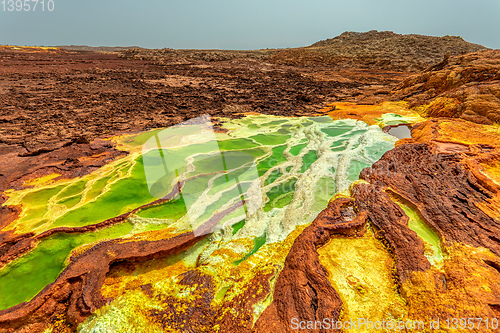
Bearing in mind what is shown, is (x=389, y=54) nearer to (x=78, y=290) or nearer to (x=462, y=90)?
(x=462, y=90)

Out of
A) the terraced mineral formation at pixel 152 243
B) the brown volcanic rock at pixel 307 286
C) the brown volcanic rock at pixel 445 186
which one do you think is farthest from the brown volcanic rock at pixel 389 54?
the brown volcanic rock at pixel 307 286

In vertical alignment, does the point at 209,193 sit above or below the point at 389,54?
below

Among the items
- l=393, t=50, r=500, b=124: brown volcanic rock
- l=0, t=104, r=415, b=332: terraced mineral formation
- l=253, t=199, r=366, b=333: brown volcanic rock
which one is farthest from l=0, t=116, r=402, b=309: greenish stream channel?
l=393, t=50, r=500, b=124: brown volcanic rock

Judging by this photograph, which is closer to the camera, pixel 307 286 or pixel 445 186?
pixel 307 286

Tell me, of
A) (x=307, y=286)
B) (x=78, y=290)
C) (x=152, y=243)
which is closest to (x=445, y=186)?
(x=307, y=286)

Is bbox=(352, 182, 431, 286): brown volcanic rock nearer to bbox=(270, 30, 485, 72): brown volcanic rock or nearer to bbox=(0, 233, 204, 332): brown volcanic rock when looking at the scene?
bbox=(0, 233, 204, 332): brown volcanic rock

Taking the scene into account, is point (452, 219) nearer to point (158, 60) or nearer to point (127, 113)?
point (127, 113)
